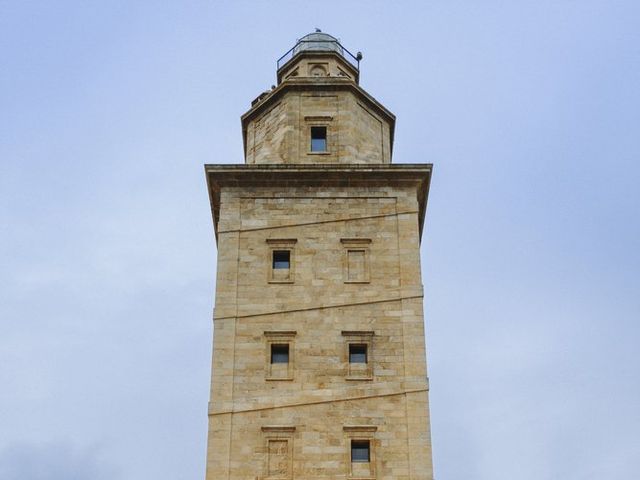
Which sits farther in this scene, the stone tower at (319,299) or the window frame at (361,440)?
the stone tower at (319,299)

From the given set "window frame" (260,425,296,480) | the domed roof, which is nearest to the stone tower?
"window frame" (260,425,296,480)

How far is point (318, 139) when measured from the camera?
120 feet

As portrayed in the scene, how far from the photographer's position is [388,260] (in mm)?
33344

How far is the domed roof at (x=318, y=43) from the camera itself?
40469mm

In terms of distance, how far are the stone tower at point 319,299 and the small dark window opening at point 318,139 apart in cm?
3

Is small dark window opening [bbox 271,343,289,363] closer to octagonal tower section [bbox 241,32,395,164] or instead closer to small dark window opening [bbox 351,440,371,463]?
small dark window opening [bbox 351,440,371,463]

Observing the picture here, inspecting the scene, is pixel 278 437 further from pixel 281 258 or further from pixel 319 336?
pixel 281 258

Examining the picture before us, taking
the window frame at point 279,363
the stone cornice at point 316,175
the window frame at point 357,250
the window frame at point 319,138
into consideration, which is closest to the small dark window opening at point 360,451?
the window frame at point 279,363

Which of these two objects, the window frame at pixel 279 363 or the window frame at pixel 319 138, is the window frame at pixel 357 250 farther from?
the window frame at pixel 319 138

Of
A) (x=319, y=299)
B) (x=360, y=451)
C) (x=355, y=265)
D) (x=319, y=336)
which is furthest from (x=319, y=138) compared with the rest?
(x=360, y=451)

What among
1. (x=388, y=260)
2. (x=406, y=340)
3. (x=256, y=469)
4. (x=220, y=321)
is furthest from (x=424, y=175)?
(x=256, y=469)

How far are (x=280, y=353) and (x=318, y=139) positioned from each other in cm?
846

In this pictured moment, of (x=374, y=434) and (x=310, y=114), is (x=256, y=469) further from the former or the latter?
(x=310, y=114)

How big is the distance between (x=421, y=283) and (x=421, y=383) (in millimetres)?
3436
